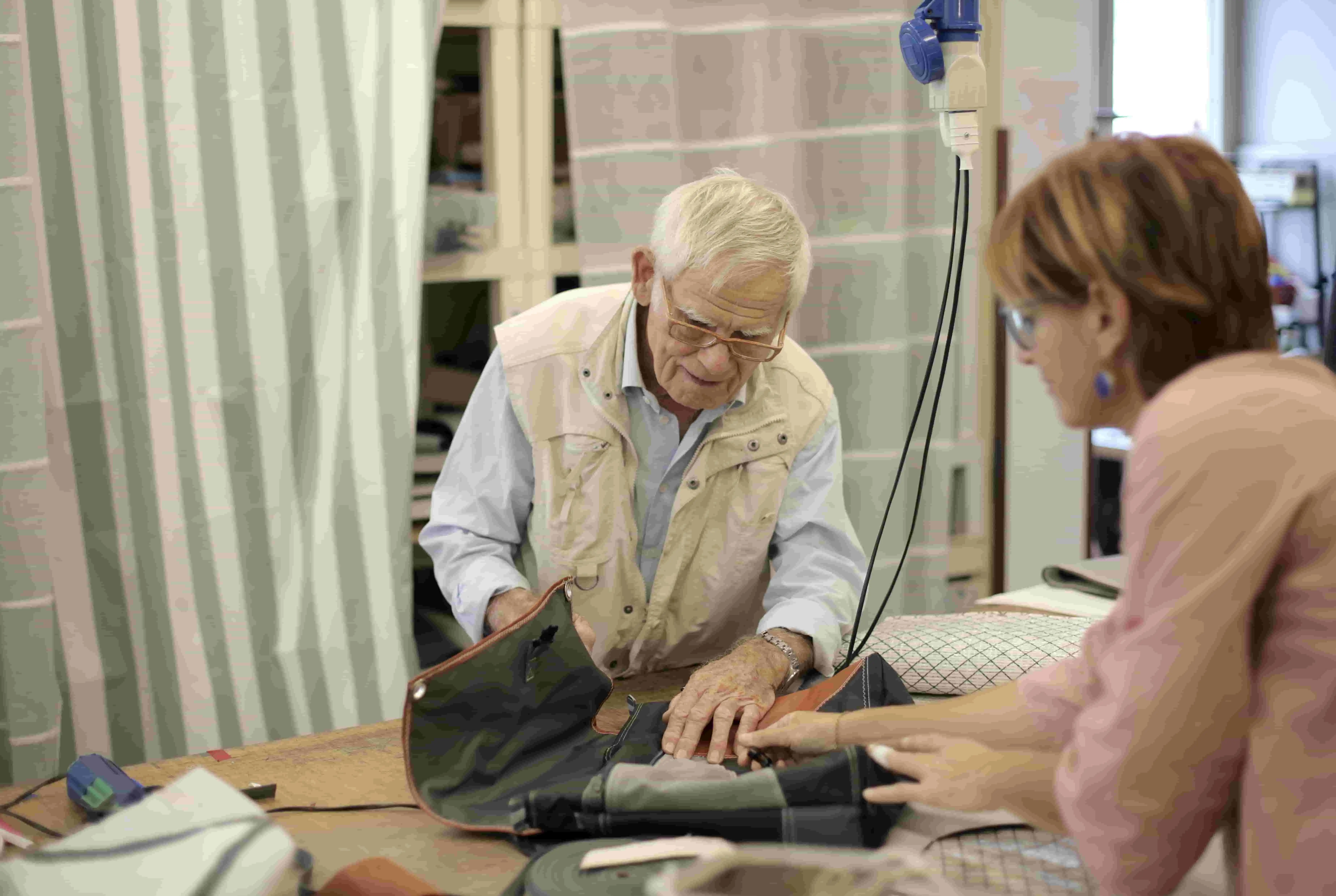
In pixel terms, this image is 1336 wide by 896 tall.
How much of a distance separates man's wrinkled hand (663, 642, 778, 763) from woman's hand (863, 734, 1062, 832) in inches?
12.9

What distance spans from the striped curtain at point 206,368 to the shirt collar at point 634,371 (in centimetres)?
93

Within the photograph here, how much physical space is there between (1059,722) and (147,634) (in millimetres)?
2014

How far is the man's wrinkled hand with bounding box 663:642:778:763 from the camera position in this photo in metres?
1.39

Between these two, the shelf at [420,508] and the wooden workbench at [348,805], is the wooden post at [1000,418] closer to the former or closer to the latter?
the shelf at [420,508]

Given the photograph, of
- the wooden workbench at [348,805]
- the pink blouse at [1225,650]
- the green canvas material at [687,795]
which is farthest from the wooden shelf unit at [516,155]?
the pink blouse at [1225,650]

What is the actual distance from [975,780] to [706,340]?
33.2 inches

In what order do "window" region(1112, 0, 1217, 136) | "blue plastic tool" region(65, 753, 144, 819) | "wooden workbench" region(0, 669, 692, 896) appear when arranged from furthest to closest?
"window" region(1112, 0, 1217, 136) < "blue plastic tool" region(65, 753, 144, 819) < "wooden workbench" region(0, 669, 692, 896)

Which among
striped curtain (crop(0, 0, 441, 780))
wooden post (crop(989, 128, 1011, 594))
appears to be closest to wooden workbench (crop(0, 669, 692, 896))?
striped curtain (crop(0, 0, 441, 780))

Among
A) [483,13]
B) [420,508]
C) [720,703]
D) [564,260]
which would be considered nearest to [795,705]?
[720,703]

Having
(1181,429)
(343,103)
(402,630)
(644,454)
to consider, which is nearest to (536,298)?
(343,103)

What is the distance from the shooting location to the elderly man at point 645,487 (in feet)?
5.95

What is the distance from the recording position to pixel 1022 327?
3.15ft

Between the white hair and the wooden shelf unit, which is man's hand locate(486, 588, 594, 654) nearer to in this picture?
the white hair

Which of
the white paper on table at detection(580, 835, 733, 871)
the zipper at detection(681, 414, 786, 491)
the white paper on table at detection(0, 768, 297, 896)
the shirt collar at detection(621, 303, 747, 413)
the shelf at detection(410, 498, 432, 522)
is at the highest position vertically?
the shirt collar at detection(621, 303, 747, 413)
